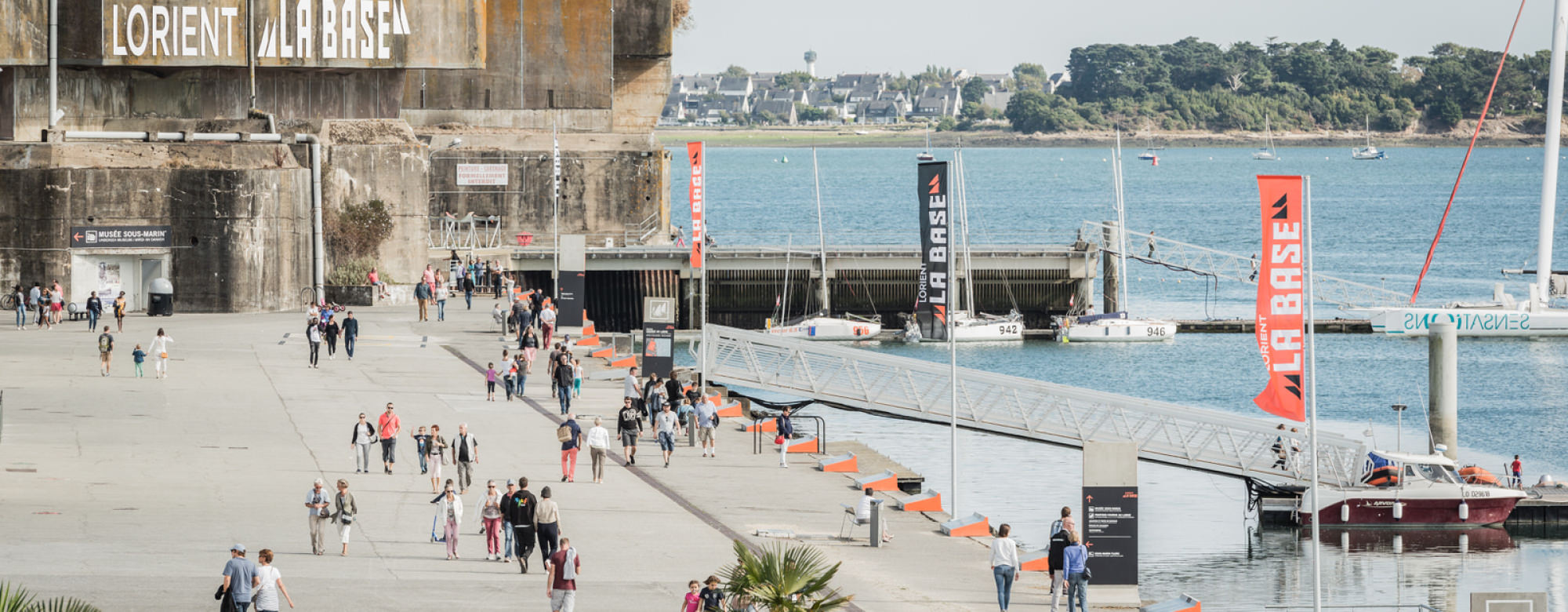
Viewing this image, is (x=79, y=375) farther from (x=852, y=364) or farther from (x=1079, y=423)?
(x=1079, y=423)

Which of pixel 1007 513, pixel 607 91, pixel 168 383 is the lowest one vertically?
pixel 1007 513

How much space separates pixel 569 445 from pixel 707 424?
18.8 feet

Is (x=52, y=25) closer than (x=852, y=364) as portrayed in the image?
No

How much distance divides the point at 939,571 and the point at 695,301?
47325mm

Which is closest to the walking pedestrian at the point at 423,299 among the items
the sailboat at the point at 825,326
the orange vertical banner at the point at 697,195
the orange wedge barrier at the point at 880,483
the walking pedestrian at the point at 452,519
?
the orange vertical banner at the point at 697,195

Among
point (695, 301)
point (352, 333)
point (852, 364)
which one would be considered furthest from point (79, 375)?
point (695, 301)

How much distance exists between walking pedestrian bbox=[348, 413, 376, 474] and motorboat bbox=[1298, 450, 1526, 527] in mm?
20167

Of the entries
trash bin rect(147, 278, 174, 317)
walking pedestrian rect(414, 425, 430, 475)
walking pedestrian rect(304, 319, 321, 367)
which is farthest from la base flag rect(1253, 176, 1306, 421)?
trash bin rect(147, 278, 174, 317)

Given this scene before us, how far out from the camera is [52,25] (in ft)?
183

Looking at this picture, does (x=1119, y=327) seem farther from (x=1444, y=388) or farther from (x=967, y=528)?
(x=967, y=528)

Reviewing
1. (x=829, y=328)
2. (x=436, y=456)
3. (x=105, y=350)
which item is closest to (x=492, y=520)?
(x=436, y=456)

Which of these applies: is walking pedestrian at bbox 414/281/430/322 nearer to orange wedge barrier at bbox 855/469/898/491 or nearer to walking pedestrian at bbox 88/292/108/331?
walking pedestrian at bbox 88/292/108/331

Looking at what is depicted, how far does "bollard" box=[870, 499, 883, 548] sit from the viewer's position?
28.3 metres

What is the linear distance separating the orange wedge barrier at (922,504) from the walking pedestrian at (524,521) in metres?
9.24
